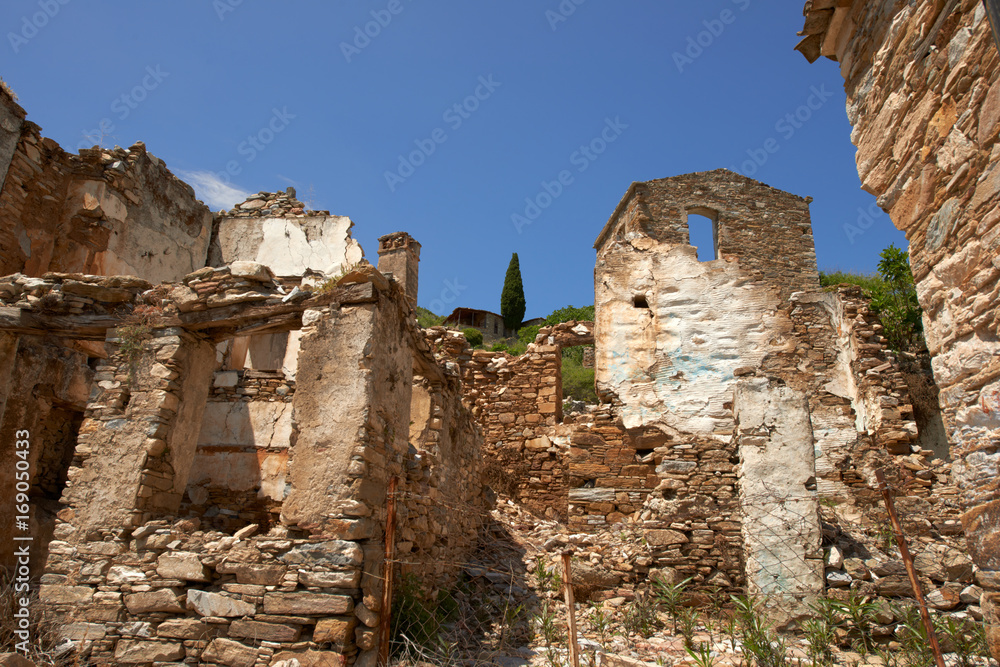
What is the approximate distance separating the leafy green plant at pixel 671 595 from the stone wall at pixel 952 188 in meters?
3.94

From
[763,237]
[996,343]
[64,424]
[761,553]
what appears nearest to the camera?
[996,343]

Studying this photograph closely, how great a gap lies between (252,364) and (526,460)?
495 cm

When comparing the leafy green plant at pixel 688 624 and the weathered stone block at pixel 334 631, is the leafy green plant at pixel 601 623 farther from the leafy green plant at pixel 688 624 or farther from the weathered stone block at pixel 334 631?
the weathered stone block at pixel 334 631

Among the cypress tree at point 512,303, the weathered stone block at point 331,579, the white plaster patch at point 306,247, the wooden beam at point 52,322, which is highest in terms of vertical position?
the cypress tree at point 512,303

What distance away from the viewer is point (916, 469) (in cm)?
905

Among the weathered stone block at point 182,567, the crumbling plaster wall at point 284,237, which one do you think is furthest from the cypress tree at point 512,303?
the weathered stone block at point 182,567

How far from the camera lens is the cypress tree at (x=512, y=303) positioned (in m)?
38.2

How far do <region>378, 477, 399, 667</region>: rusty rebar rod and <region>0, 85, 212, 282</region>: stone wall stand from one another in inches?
274

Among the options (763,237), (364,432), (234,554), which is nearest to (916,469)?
(763,237)

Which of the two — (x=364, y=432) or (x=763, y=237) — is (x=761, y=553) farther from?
(x=763, y=237)

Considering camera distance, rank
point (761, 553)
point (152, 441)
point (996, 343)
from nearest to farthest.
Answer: point (996, 343)
point (152, 441)
point (761, 553)

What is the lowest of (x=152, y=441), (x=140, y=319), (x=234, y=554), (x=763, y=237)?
(x=234, y=554)

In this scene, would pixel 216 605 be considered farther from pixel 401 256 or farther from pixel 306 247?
pixel 401 256

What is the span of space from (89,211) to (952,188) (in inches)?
412
